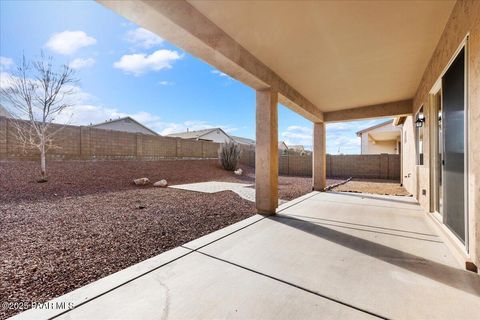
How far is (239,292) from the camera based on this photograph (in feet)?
5.32

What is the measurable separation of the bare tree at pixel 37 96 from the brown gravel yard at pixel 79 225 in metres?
1.09

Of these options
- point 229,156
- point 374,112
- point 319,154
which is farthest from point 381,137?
point 229,156

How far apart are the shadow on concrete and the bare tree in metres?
8.72

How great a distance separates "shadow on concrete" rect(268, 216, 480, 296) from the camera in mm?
1766

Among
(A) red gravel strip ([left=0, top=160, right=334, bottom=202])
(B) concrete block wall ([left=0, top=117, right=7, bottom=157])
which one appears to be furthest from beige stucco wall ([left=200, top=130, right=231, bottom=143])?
(B) concrete block wall ([left=0, top=117, right=7, bottom=157])

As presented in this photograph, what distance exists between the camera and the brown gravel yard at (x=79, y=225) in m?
1.90

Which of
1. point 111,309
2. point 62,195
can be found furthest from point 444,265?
point 62,195

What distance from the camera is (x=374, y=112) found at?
6.36 meters

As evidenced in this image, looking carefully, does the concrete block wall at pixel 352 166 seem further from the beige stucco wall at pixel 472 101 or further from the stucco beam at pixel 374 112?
the beige stucco wall at pixel 472 101

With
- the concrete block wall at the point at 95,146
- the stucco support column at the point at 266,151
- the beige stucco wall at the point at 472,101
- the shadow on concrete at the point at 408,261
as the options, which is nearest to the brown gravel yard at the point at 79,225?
the stucco support column at the point at 266,151

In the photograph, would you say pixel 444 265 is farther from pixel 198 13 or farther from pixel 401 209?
pixel 198 13

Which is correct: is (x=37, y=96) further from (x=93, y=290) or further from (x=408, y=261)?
(x=408, y=261)

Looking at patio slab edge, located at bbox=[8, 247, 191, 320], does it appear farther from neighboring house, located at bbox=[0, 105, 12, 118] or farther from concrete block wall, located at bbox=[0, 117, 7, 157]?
neighboring house, located at bbox=[0, 105, 12, 118]

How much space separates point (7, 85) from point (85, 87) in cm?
215
